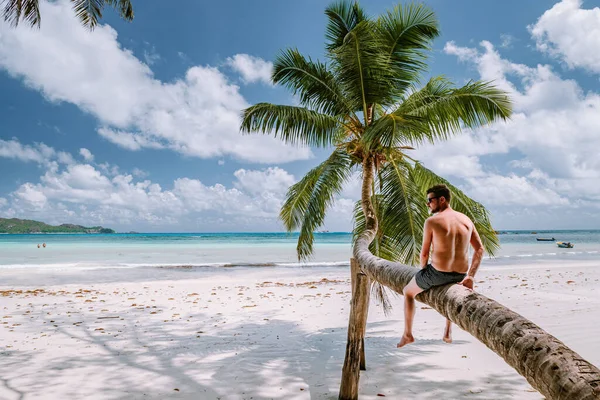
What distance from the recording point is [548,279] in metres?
15.9

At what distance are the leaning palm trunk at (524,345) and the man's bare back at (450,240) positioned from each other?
158 millimetres

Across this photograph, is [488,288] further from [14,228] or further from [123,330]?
[14,228]

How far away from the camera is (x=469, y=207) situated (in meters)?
7.41

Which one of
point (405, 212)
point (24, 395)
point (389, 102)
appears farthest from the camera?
point (389, 102)

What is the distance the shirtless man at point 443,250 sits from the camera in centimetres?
271

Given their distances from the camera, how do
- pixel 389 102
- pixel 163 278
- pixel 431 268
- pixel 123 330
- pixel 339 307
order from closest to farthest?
pixel 431 268
pixel 389 102
pixel 123 330
pixel 339 307
pixel 163 278

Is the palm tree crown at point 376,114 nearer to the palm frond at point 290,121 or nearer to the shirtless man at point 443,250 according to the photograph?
the palm frond at point 290,121

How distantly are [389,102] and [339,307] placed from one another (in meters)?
5.78

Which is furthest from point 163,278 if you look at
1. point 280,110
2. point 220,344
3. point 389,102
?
point 389,102

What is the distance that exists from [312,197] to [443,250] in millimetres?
5362

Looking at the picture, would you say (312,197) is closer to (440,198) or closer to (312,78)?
(312,78)

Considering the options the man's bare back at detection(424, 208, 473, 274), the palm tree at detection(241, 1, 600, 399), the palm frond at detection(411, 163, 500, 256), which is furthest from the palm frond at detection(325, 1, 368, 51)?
the man's bare back at detection(424, 208, 473, 274)

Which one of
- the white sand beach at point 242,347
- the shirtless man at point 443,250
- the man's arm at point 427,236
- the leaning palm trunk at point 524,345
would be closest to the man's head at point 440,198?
the shirtless man at point 443,250

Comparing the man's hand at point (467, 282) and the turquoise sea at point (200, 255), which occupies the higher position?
the man's hand at point (467, 282)
